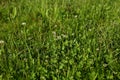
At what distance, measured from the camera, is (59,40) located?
4055 mm

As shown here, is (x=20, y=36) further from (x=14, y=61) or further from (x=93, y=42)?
(x=93, y=42)

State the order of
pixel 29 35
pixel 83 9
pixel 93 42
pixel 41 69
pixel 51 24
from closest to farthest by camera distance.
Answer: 1. pixel 41 69
2. pixel 93 42
3. pixel 29 35
4. pixel 51 24
5. pixel 83 9

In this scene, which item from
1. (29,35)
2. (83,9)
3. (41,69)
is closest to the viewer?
(41,69)

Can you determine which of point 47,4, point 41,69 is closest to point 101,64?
point 41,69

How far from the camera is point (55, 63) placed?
143 inches

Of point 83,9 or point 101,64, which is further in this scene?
point 83,9

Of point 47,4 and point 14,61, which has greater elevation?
point 47,4

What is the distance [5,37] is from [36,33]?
1.58 ft

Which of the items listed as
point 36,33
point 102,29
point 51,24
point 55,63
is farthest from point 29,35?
point 102,29

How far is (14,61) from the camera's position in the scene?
12.0 feet

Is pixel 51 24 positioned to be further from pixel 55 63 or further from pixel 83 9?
pixel 55 63

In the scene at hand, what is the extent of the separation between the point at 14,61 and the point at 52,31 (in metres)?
0.96

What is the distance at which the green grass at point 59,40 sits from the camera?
3525 millimetres

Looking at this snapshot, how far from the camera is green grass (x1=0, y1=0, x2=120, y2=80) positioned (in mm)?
3525
